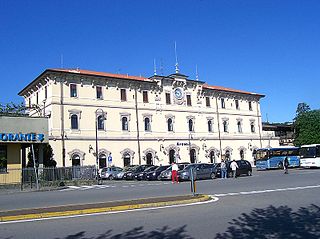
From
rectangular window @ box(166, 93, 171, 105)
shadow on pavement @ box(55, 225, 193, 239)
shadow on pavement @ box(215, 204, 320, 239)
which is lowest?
shadow on pavement @ box(215, 204, 320, 239)

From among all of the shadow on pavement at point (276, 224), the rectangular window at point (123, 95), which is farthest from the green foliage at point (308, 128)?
the shadow on pavement at point (276, 224)

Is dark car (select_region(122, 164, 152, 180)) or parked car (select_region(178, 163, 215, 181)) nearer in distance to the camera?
parked car (select_region(178, 163, 215, 181))

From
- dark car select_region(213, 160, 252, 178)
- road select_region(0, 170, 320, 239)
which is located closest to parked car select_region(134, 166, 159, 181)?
dark car select_region(213, 160, 252, 178)

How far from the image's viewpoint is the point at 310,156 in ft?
151

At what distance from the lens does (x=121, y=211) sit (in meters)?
12.4

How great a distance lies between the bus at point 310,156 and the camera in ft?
149

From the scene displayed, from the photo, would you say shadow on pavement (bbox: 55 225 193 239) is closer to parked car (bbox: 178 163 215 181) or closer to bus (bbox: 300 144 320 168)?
parked car (bbox: 178 163 215 181)

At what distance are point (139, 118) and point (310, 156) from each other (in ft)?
76.1

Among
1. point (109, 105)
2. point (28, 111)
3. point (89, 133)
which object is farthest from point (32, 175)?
point (28, 111)

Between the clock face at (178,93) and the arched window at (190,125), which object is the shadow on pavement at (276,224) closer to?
the clock face at (178,93)

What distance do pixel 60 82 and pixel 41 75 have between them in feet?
9.68

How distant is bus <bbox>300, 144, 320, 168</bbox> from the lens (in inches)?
1785

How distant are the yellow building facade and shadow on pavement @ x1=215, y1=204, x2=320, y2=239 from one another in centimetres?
3773

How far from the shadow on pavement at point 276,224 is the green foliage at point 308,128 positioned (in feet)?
224
